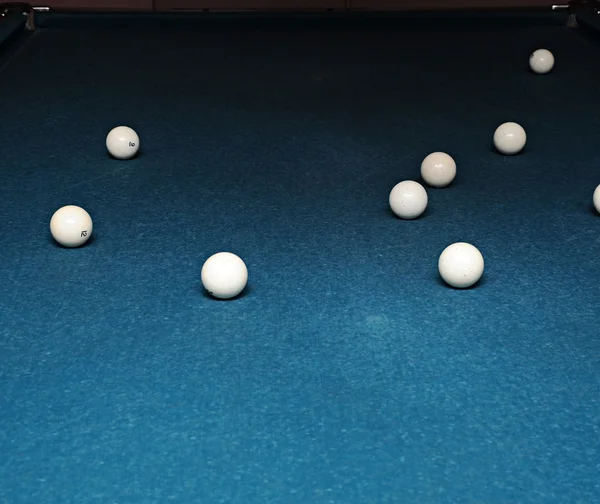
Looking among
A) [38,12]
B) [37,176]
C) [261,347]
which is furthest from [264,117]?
[261,347]

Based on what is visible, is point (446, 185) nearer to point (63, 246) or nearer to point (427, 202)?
point (427, 202)

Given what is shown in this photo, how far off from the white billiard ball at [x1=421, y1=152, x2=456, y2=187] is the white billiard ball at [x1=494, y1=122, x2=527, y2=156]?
35cm

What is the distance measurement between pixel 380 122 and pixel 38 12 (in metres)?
2.02

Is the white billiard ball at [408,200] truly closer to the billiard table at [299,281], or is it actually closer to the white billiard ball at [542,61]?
the billiard table at [299,281]

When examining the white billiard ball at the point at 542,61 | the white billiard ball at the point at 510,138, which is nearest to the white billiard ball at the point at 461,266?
the white billiard ball at the point at 510,138

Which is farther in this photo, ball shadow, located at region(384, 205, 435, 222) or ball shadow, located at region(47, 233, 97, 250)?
ball shadow, located at region(384, 205, 435, 222)

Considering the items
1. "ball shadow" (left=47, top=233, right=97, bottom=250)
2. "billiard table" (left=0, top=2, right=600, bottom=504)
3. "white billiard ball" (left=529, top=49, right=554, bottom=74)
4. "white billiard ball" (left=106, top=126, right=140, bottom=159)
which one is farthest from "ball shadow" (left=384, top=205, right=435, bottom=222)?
"white billiard ball" (left=529, top=49, right=554, bottom=74)

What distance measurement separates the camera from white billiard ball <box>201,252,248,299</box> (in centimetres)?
220

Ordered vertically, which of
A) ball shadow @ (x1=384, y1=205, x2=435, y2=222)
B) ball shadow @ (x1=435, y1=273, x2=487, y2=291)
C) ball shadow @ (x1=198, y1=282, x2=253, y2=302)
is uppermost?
ball shadow @ (x1=384, y1=205, x2=435, y2=222)

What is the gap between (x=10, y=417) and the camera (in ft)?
5.59

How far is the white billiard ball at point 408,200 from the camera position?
2.71 meters

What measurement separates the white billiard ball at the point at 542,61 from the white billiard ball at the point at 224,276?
8.03ft

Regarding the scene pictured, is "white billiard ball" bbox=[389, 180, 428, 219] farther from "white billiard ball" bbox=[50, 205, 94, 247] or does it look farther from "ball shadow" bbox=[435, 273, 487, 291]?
"white billiard ball" bbox=[50, 205, 94, 247]

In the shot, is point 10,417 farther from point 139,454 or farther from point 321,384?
point 321,384
